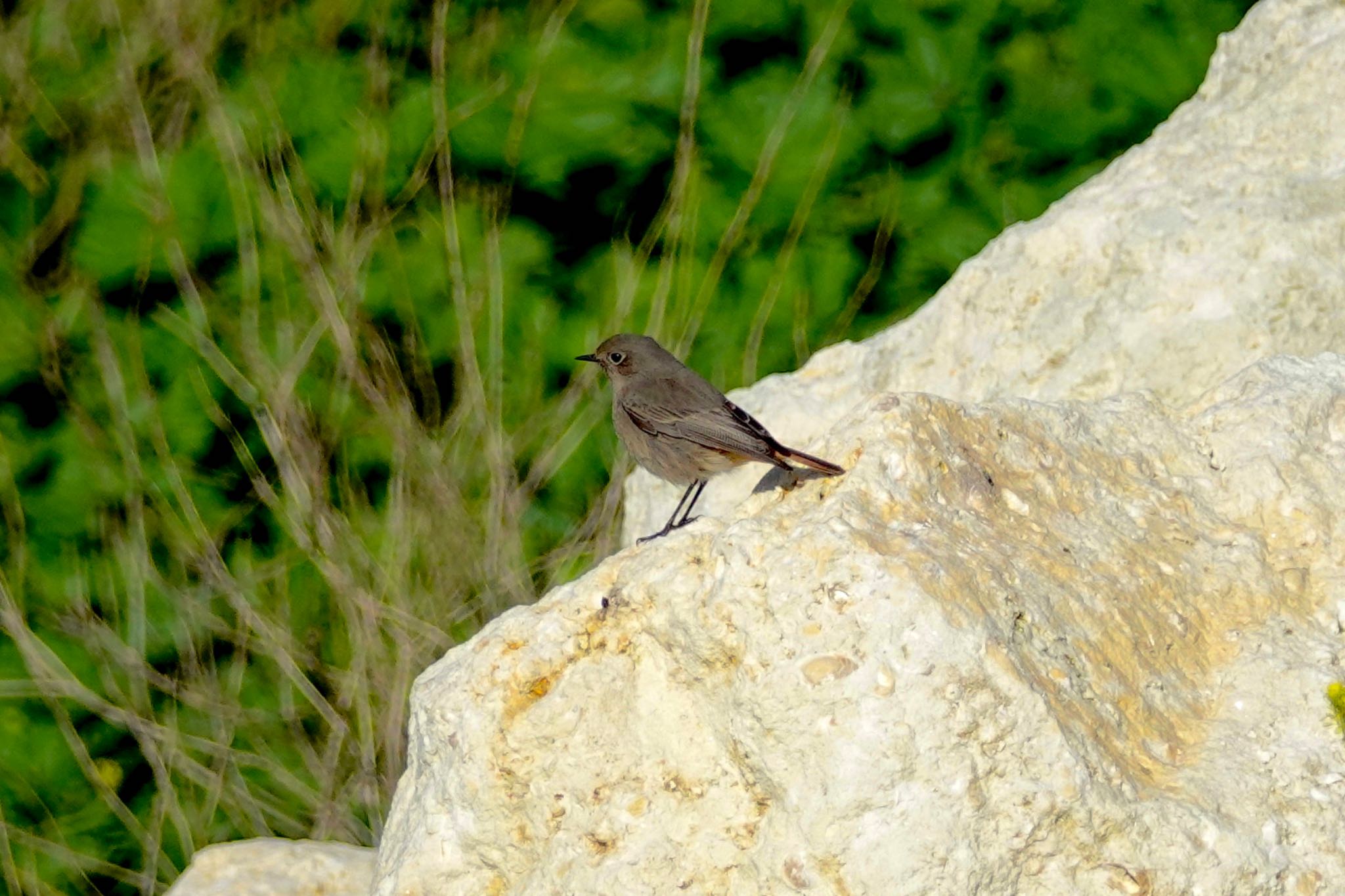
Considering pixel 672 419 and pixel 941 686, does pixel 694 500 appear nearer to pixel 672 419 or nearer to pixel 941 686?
pixel 672 419

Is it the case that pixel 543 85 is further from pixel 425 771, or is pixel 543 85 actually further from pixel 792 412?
pixel 425 771

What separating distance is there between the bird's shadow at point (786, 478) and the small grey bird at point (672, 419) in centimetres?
66

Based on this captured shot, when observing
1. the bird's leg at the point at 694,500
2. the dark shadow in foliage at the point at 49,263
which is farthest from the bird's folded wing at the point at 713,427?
the dark shadow in foliage at the point at 49,263

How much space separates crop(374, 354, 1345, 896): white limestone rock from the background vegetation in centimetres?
231

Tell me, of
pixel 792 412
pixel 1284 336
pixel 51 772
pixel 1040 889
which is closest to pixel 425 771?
pixel 1040 889

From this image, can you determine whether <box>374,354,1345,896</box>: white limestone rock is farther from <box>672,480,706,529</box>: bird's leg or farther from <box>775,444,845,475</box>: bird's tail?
<box>672,480,706,529</box>: bird's leg

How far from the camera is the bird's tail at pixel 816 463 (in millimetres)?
3543

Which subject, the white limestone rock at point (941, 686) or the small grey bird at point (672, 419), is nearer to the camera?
the white limestone rock at point (941, 686)

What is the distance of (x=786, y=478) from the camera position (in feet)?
12.7

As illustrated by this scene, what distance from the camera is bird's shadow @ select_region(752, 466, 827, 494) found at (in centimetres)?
366

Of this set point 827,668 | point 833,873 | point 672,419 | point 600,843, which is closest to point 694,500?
point 672,419

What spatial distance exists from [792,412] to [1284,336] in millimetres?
1547

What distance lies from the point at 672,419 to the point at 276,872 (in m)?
1.84

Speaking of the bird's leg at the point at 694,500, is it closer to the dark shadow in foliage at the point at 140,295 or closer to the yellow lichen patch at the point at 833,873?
the dark shadow in foliage at the point at 140,295
